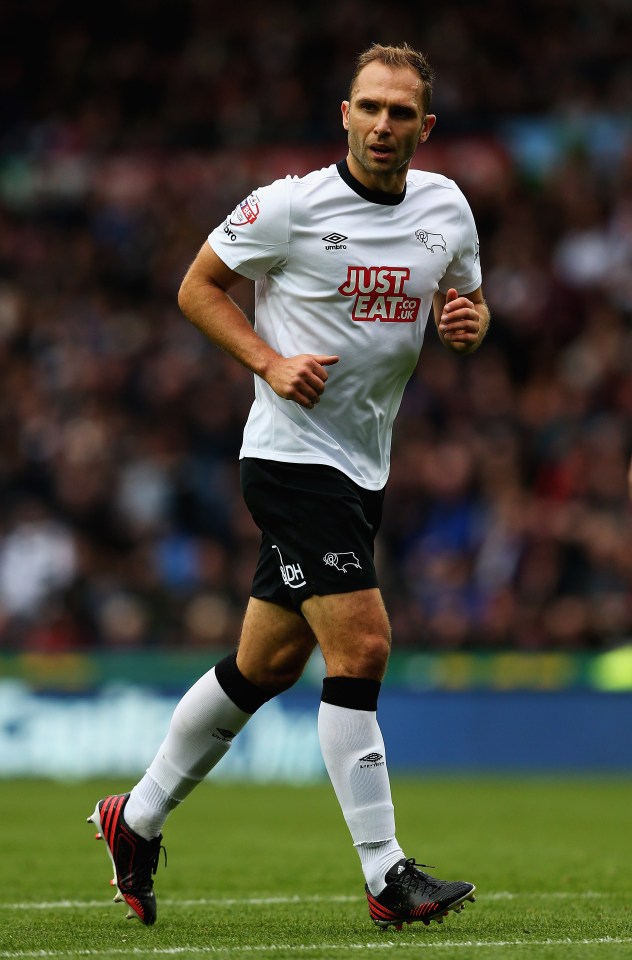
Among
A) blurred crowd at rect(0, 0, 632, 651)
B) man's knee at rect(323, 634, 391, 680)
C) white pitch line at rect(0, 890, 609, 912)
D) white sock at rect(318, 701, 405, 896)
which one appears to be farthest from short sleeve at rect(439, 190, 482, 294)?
blurred crowd at rect(0, 0, 632, 651)

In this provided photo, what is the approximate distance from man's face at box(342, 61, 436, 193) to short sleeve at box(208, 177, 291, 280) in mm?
268

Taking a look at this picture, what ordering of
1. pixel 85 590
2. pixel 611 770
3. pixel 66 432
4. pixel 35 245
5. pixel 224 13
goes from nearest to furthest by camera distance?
pixel 611 770
pixel 85 590
pixel 66 432
pixel 35 245
pixel 224 13

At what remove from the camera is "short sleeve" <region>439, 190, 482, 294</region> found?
5383mm

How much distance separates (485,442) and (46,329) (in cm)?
538

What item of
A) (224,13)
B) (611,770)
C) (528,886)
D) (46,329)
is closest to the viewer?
(528,886)

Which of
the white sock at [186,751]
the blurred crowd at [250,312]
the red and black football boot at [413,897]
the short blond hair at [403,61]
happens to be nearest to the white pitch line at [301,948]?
the red and black football boot at [413,897]

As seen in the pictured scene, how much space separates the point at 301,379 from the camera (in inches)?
191

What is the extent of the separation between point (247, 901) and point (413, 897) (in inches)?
48.3

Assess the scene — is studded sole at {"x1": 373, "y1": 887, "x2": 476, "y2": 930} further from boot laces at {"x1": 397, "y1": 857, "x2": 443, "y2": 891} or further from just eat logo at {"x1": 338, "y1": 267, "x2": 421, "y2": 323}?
just eat logo at {"x1": 338, "y1": 267, "x2": 421, "y2": 323}

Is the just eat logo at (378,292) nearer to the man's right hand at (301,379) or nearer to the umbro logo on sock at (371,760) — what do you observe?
the man's right hand at (301,379)

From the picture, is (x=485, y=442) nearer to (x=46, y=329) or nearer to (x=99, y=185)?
(x=46, y=329)

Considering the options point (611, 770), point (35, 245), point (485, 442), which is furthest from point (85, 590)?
point (35, 245)

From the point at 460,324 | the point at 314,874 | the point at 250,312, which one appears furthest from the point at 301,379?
the point at 250,312

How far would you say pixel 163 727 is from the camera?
13.2 meters
